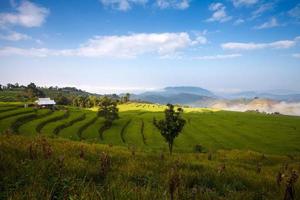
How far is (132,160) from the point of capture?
455 inches

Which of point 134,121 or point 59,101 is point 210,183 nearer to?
point 134,121

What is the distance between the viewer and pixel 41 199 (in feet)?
15.2

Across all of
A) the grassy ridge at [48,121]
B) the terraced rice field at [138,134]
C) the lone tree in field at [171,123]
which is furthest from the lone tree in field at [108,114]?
the lone tree in field at [171,123]

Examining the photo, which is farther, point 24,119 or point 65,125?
point 65,125

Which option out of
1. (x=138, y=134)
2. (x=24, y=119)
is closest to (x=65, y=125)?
(x=24, y=119)

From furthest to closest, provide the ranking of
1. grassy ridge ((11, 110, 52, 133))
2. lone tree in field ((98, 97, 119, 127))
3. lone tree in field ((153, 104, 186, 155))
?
lone tree in field ((98, 97, 119, 127)) → grassy ridge ((11, 110, 52, 133)) → lone tree in field ((153, 104, 186, 155))

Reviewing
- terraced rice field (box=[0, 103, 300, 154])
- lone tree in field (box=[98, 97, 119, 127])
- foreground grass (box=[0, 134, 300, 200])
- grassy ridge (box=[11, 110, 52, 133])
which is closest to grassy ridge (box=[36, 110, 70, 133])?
terraced rice field (box=[0, 103, 300, 154])

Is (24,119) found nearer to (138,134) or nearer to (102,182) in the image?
(138,134)

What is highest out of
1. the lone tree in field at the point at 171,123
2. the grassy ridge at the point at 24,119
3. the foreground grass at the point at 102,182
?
the foreground grass at the point at 102,182

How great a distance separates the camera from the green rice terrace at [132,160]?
579cm

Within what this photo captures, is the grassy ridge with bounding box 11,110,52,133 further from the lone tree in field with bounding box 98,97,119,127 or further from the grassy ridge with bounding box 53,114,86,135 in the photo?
the lone tree in field with bounding box 98,97,119,127

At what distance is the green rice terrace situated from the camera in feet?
19.0

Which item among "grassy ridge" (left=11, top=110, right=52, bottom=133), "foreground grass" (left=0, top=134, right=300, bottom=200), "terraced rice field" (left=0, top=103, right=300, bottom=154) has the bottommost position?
"terraced rice field" (left=0, top=103, right=300, bottom=154)

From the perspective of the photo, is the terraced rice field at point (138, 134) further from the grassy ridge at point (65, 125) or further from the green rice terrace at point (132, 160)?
the green rice terrace at point (132, 160)
